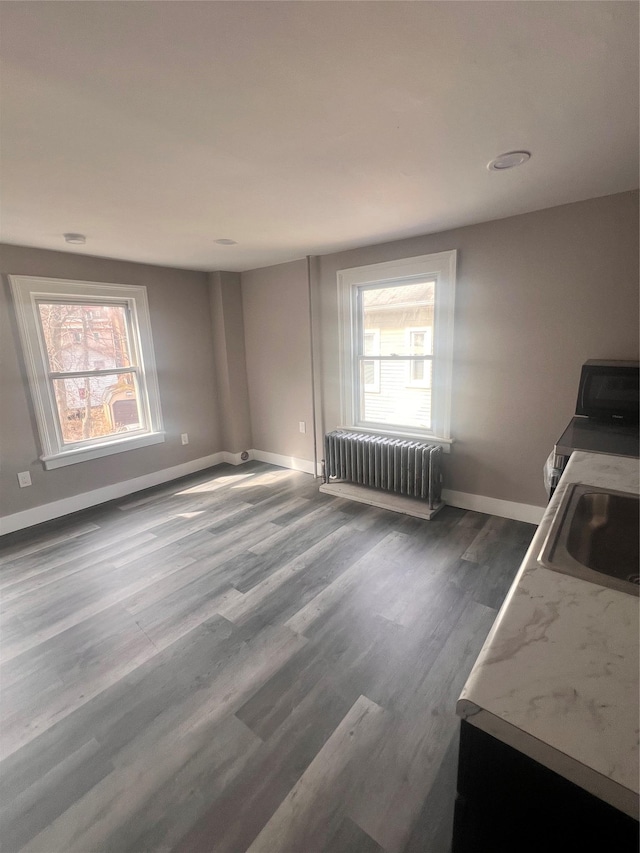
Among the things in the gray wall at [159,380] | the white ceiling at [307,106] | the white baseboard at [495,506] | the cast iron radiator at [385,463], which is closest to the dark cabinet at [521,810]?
the white ceiling at [307,106]

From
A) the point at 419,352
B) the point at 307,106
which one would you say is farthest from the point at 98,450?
the point at 307,106

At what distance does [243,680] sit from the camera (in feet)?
5.67

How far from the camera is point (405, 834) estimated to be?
A: 3.87ft

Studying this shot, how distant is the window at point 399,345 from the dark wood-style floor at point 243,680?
1.01m

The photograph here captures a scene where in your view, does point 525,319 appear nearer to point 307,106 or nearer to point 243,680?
point 307,106

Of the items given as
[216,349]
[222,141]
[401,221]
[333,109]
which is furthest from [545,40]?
[216,349]

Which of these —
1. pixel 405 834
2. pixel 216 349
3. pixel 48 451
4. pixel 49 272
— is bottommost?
pixel 405 834

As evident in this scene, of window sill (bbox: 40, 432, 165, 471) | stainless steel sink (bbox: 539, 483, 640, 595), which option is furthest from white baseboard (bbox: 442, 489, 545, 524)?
window sill (bbox: 40, 432, 165, 471)

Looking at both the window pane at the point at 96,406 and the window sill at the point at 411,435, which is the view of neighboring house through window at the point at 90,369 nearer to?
the window pane at the point at 96,406

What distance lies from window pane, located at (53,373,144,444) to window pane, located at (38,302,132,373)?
5.2 inches

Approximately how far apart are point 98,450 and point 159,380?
3.07ft

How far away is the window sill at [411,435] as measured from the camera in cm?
327

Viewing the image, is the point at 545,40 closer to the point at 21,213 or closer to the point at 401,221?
the point at 401,221

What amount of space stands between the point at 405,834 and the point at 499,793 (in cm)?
91
